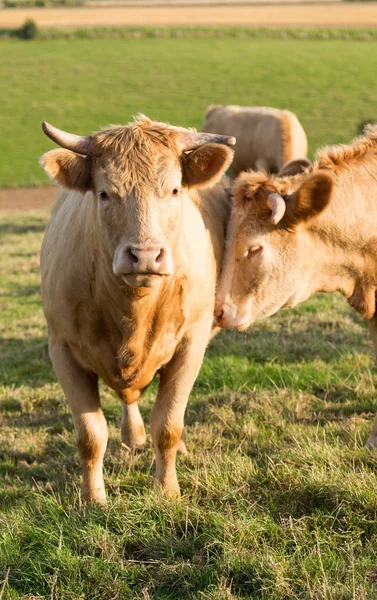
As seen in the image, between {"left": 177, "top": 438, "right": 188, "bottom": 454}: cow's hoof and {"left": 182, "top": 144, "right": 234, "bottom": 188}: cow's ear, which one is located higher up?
{"left": 182, "top": 144, "right": 234, "bottom": 188}: cow's ear

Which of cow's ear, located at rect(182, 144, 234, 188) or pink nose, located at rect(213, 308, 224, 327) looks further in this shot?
pink nose, located at rect(213, 308, 224, 327)

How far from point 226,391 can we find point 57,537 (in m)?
2.46

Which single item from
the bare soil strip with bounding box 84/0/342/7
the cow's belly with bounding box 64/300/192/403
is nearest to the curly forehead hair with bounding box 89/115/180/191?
the cow's belly with bounding box 64/300/192/403

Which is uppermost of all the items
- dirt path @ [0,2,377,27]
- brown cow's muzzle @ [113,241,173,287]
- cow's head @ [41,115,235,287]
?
cow's head @ [41,115,235,287]

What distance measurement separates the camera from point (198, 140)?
396cm

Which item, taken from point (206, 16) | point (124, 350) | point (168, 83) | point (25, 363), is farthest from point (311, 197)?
point (206, 16)

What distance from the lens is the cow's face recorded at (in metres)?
4.68

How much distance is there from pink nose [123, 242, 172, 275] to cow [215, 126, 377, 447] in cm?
129

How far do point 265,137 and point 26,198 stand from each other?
1172 centimetres

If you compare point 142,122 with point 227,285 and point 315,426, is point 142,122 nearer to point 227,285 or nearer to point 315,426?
point 227,285

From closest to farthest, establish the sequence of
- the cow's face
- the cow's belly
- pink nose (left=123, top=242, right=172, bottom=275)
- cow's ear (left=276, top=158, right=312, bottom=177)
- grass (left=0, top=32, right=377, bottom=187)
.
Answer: pink nose (left=123, top=242, right=172, bottom=275)
the cow's belly
the cow's face
cow's ear (left=276, top=158, right=312, bottom=177)
grass (left=0, top=32, right=377, bottom=187)

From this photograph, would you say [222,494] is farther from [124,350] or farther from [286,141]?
[286,141]

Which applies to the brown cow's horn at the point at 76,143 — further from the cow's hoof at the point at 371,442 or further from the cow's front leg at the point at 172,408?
the cow's hoof at the point at 371,442

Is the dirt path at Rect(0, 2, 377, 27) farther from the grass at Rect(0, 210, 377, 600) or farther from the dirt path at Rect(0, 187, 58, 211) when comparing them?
the grass at Rect(0, 210, 377, 600)
